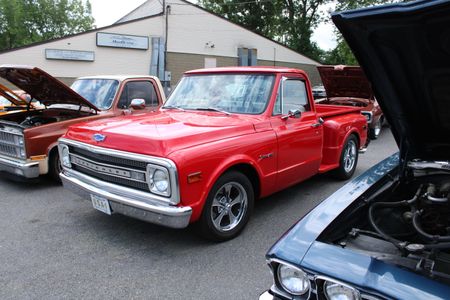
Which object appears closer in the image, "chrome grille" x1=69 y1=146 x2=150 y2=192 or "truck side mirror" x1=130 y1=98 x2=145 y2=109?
"chrome grille" x1=69 y1=146 x2=150 y2=192

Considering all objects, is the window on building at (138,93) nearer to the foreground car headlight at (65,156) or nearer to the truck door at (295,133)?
the foreground car headlight at (65,156)

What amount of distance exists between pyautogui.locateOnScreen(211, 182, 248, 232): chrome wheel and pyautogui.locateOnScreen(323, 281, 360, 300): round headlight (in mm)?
2117

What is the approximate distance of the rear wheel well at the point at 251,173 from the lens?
4.18 meters

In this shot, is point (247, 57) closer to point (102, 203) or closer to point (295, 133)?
point (295, 133)

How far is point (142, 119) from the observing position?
180 inches

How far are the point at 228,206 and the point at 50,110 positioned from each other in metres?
4.48

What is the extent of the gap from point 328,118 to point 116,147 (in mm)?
3589

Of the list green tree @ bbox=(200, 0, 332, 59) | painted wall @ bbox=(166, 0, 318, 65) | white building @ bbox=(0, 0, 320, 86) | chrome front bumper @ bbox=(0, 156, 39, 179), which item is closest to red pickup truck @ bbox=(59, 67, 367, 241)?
chrome front bumper @ bbox=(0, 156, 39, 179)

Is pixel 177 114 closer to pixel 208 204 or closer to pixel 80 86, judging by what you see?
pixel 208 204

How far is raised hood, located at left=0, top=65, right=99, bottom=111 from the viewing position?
5.81m

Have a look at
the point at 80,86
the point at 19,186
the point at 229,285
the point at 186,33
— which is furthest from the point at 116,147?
the point at 186,33

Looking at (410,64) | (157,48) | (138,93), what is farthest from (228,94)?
(157,48)

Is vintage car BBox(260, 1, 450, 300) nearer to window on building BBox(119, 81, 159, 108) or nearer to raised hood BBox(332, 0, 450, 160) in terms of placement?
raised hood BBox(332, 0, 450, 160)

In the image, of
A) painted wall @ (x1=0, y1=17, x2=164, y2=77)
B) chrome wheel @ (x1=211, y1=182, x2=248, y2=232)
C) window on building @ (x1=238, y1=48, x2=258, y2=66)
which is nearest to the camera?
chrome wheel @ (x1=211, y1=182, x2=248, y2=232)
